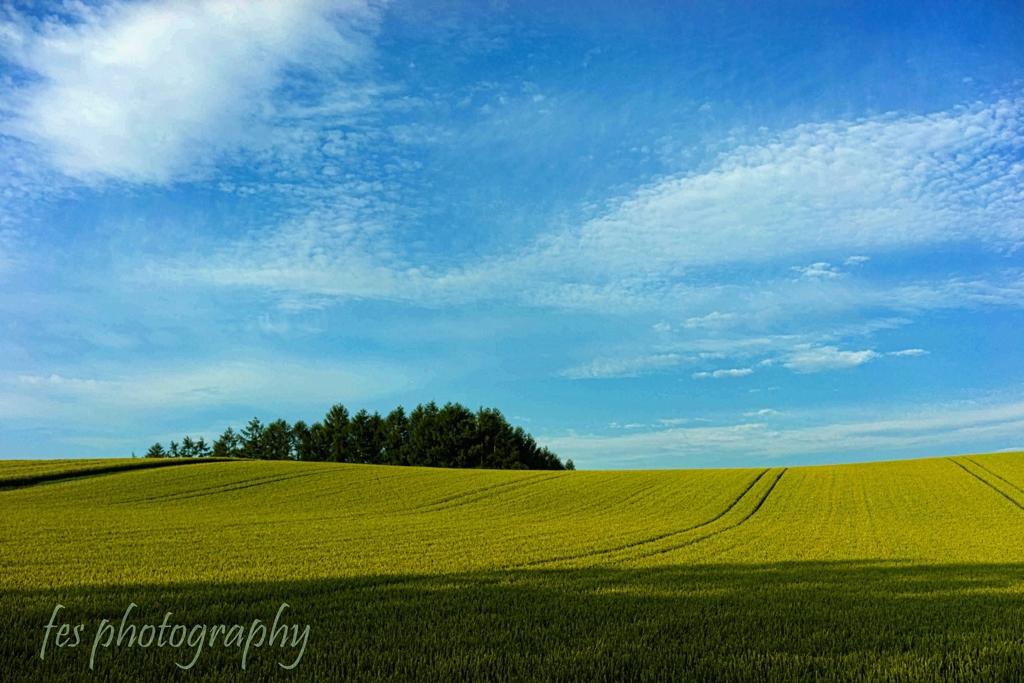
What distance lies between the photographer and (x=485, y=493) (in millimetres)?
40781

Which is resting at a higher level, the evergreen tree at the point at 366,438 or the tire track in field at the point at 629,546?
the evergreen tree at the point at 366,438

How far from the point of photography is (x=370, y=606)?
36.8 ft

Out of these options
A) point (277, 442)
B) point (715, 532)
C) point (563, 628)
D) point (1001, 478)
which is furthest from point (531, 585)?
point (277, 442)

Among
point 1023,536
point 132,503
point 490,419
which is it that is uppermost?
point 490,419

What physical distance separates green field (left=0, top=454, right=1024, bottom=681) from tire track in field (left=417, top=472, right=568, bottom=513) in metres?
0.71

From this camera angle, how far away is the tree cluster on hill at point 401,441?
9338 centimetres

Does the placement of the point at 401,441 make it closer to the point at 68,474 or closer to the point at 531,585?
the point at 68,474

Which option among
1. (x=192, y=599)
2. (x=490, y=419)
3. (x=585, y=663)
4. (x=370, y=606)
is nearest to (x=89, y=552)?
(x=192, y=599)

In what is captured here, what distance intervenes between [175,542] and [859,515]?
27260 mm

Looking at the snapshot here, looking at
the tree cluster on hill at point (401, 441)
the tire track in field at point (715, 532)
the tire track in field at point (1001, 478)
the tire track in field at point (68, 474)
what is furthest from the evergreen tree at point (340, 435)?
the tire track in field at point (1001, 478)

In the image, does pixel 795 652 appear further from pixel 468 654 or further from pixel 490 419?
pixel 490 419

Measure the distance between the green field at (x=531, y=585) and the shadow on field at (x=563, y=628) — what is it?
1.8 inches

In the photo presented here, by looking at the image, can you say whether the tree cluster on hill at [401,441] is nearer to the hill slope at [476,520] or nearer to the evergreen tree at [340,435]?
the evergreen tree at [340,435]

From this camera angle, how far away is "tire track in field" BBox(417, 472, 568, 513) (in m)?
34.0
